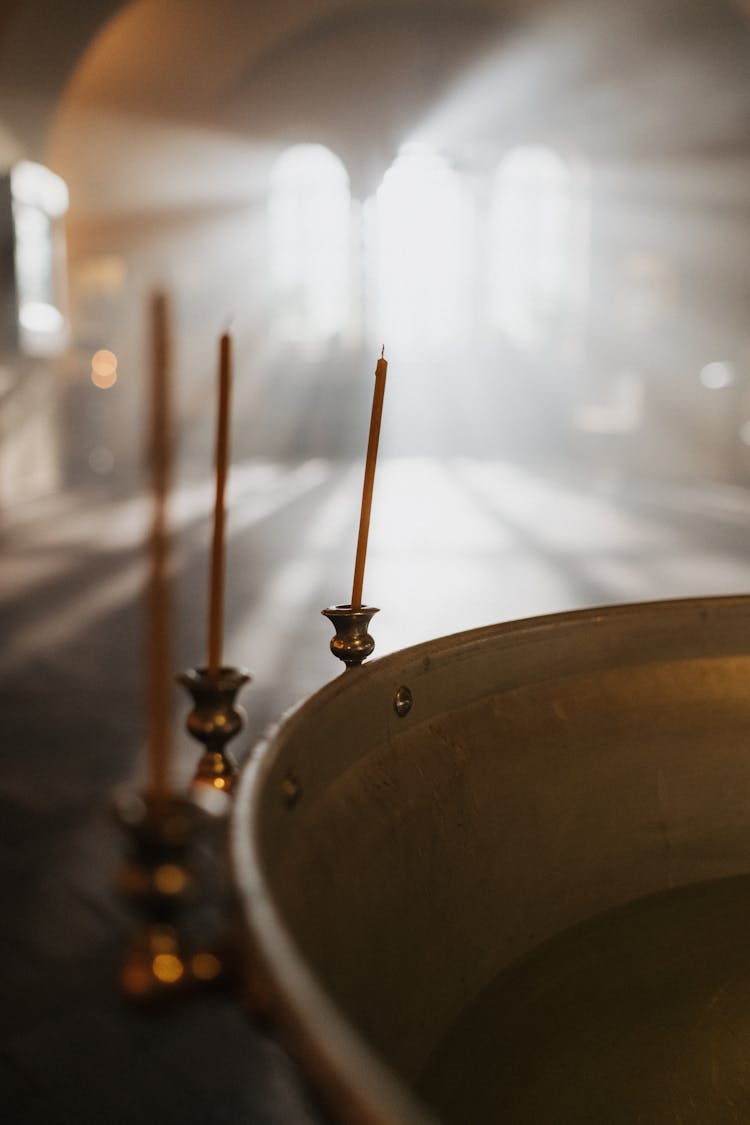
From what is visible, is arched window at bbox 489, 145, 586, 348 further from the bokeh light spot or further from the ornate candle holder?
the bokeh light spot

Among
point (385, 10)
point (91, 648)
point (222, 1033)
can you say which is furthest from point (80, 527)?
point (385, 10)

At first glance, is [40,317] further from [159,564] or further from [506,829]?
[159,564]

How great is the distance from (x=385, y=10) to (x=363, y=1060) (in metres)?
11.2

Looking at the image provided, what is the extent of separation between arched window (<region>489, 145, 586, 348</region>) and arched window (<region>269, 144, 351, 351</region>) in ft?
5.10

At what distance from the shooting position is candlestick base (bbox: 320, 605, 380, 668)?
0.62m

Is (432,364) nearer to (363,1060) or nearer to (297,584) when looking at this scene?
(297,584)

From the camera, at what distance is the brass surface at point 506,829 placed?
0.38m

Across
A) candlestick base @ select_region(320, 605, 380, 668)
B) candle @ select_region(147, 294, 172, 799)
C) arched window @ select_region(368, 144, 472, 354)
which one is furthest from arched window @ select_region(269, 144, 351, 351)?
candle @ select_region(147, 294, 172, 799)

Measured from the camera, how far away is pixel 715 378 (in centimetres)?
842

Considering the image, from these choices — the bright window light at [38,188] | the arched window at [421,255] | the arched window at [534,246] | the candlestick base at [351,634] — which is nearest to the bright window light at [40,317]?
the bright window light at [38,188]

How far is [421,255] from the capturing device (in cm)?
1123

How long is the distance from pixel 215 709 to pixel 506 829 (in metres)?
0.15

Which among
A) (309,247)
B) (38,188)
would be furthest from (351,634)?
(309,247)

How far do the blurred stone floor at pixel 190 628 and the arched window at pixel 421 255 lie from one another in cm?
312
